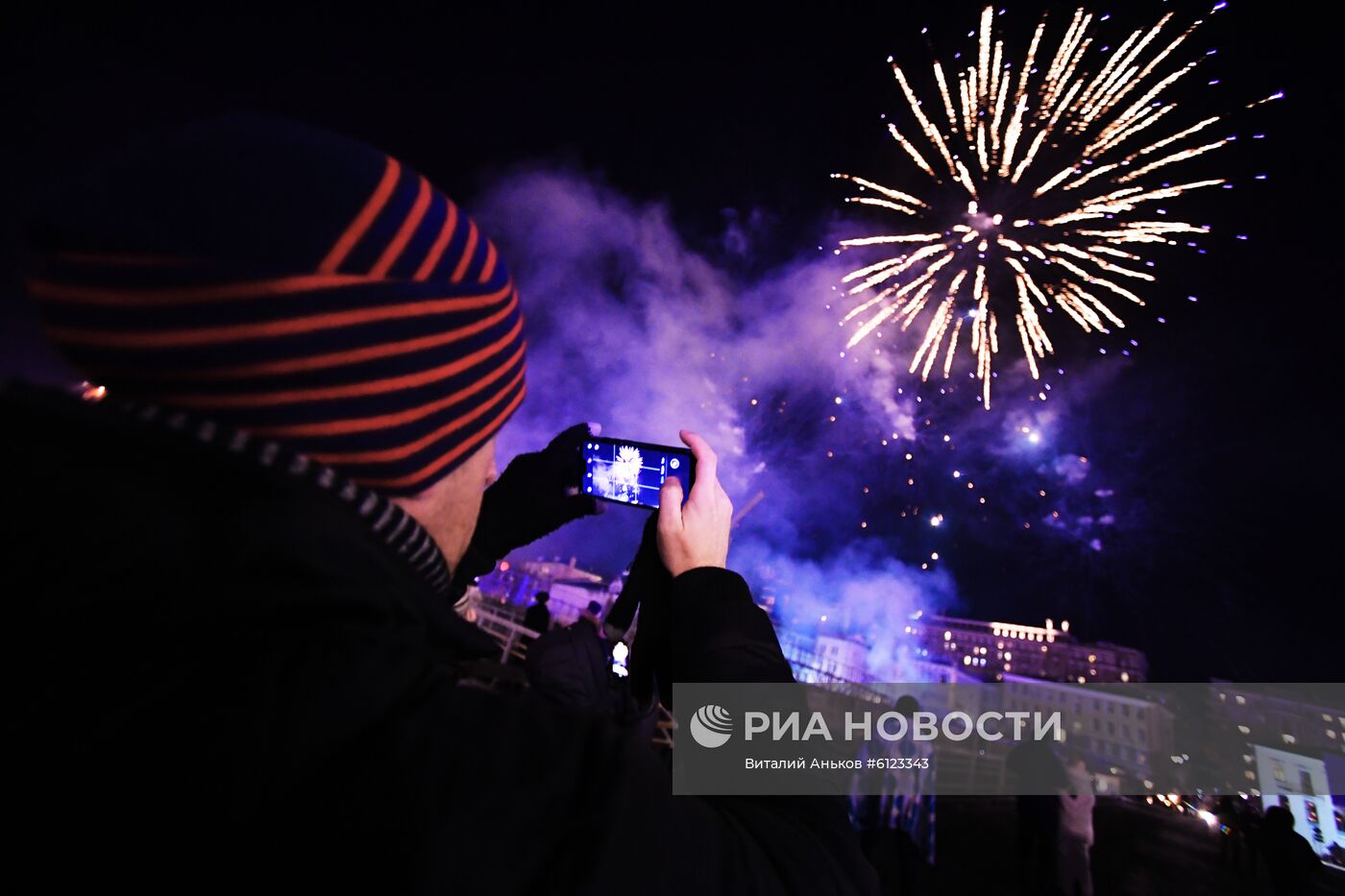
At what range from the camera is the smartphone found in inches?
111

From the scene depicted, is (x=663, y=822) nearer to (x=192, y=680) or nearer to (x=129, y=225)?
(x=192, y=680)

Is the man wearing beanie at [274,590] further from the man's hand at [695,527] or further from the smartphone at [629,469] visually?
the smartphone at [629,469]

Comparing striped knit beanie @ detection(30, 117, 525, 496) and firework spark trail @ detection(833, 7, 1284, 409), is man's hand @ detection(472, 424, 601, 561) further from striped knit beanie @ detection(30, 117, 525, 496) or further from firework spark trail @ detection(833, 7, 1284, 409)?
firework spark trail @ detection(833, 7, 1284, 409)

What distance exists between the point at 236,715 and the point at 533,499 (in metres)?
2.25

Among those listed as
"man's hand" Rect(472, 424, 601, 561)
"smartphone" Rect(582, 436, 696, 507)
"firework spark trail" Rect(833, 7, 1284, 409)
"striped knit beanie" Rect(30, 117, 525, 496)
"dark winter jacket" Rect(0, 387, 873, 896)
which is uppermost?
"firework spark trail" Rect(833, 7, 1284, 409)

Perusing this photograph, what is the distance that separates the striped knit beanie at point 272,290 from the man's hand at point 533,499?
1.74 m

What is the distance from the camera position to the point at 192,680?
0.55 m

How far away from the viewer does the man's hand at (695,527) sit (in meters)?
1.57
